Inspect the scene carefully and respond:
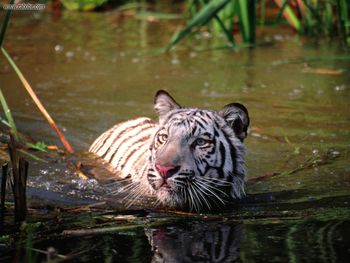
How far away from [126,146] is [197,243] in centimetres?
232

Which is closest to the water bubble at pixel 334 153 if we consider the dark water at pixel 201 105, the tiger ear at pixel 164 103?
the dark water at pixel 201 105

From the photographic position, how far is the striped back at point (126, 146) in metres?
6.18

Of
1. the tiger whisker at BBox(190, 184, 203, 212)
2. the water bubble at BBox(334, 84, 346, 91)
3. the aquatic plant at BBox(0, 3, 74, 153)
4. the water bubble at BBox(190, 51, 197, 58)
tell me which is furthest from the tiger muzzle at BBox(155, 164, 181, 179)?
Result: the water bubble at BBox(190, 51, 197, 58)

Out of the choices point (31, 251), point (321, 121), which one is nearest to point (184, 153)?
point (31, 251)

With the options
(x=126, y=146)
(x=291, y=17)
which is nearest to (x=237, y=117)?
(x=126, y=146)

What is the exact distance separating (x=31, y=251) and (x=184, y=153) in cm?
138

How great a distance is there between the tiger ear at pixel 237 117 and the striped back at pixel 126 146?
2.17ft

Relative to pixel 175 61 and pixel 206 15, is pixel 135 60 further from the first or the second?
pixel 206 15

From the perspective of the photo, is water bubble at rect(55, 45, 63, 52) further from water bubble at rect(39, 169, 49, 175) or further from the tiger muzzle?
the tiger muzzle

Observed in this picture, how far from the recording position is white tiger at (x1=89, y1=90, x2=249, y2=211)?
508 cm

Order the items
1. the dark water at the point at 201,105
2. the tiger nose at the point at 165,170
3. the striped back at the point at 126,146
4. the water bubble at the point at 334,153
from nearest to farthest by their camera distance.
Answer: the dark water at the point at 201,105 → the tiger nose at the point at 165,170 → the striped back at the point at 126,146 → the water bubble at the point at 334,153

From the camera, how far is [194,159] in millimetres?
5281

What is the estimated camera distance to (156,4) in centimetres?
1387

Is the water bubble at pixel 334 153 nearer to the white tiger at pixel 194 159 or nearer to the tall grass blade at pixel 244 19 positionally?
the white tiger at pixel 194 159
